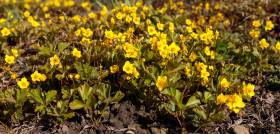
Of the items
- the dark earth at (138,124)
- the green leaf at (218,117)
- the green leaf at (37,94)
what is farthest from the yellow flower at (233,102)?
the green leaf at (37,94)

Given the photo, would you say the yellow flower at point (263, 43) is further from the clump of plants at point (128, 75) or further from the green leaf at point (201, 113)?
the green leaf at point (201, 113)

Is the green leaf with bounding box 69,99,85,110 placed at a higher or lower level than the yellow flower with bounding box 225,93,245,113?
higher

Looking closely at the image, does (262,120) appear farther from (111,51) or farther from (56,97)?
(56,97)

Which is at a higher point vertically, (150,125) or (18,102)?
(18,102)

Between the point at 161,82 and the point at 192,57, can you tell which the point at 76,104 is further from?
the point at 192,57

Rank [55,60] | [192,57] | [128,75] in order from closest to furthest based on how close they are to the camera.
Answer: [128,75] < [55,60] < [192,57]

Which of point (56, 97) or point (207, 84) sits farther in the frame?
point (207, 84)

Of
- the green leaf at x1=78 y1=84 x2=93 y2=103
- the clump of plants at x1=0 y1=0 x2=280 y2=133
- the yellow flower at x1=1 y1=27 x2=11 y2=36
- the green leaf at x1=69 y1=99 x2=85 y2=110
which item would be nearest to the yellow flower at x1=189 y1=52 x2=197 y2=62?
the clump of plants at x1=0 y1=0 x2=280 y2=133

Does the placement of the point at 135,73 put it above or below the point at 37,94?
above

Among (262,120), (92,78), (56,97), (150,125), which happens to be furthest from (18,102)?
(262,120)

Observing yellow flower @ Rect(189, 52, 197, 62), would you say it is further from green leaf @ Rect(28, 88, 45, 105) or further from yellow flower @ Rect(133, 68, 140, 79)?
green leaf @ Rect(28, 88, 45, 105)

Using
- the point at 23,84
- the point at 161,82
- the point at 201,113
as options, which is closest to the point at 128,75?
the point at 161,82
